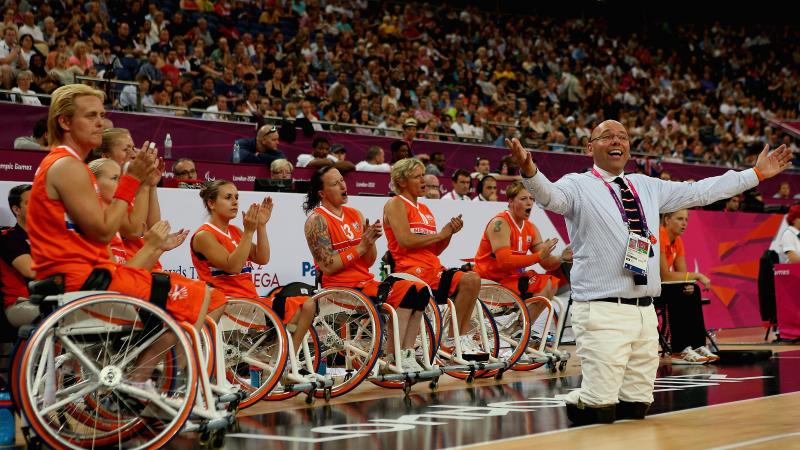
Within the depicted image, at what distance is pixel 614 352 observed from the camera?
4805 mm

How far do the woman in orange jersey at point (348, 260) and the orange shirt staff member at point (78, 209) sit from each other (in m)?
2.18

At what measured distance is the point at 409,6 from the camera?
20391mm

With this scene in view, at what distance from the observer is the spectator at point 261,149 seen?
33.1ft

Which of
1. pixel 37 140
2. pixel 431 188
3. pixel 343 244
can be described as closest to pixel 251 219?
pixel 343 244

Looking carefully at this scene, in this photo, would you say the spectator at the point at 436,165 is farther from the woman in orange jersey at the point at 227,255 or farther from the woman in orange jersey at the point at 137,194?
the woman in orange jersey at the point at 137,194

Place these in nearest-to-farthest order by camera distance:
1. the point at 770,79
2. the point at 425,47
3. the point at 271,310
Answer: the point at 271,310
the point at 425,47
the point at 770,79

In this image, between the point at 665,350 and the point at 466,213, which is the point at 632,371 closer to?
the point at 665,350

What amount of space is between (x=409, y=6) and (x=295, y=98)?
7.63 metres

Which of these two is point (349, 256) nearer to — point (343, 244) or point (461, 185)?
point (343, 244)

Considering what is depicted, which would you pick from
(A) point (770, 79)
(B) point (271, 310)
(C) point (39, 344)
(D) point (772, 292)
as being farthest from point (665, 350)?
(A) point (770, 79)

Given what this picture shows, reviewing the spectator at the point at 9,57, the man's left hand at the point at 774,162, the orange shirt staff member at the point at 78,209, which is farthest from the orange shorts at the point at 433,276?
the spectator at the point at 9,57

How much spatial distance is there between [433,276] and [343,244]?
0.77 m

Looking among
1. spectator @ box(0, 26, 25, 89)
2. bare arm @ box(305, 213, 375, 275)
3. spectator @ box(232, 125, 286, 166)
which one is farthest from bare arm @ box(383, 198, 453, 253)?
spectator @ box(0, 26, 25, 89)

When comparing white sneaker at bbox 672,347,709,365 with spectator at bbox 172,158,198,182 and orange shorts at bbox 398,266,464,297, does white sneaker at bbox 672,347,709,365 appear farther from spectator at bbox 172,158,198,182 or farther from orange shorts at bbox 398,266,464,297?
spectator at bbox 172,158,198,182
